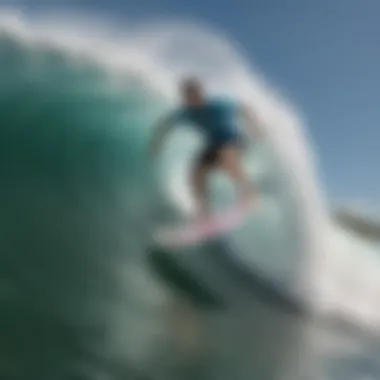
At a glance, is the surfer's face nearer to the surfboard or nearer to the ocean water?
the ocean water

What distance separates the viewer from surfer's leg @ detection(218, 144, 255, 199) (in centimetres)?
172

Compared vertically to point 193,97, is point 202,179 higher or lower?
lower

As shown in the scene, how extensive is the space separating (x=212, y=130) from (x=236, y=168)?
0.09m

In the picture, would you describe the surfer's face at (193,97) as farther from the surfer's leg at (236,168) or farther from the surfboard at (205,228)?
the surfboard at (205,228)

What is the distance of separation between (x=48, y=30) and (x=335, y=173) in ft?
2.07

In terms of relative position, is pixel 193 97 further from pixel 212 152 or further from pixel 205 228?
pixel 205 228

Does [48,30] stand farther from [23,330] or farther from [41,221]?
[23,330]

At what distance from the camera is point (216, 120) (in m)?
1.73

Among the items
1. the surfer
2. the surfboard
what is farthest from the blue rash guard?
the surfboard

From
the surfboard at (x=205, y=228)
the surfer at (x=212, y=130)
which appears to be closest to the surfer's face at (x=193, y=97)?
the surfer at (x=212, y=130)

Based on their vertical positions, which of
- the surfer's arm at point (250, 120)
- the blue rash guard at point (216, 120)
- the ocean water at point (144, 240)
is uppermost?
the surfer's arm at point (250, 120)

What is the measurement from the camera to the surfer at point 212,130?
172 cm

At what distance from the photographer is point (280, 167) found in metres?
1.74

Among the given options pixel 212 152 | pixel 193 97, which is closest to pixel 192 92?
pixel 193 97
